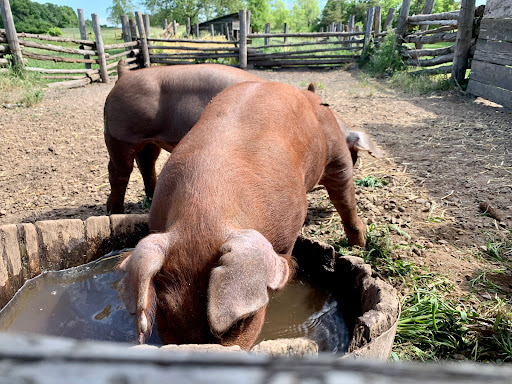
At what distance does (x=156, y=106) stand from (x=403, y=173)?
2.86 meters

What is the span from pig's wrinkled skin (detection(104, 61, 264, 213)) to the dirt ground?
927mm

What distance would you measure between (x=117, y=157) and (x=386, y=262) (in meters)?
2.68

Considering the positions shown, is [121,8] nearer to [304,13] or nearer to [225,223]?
[304,13]

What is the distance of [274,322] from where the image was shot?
2859 mm

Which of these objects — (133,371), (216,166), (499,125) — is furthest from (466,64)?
(133,371)

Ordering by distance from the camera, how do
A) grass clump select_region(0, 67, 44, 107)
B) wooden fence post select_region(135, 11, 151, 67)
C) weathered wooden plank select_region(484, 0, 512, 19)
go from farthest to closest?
wooden fence post select_region(135, 11, 151, 67), grass clump select_region(0, 67, 44, 107), weathered wooden plank select_region(484, 0, 512, 19)

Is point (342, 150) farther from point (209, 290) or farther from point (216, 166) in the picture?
point (209, 290)

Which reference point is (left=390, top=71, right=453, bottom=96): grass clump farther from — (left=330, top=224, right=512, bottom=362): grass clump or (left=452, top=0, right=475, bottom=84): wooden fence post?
(left=330, top=224, right=512, bottom=362): grass clump

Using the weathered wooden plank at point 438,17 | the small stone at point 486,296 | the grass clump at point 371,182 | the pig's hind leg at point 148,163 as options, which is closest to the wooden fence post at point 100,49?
the weathered wooden plank at point 438,17

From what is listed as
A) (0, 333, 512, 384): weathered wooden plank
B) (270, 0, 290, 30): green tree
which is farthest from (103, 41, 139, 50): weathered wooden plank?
(270, 0, 290, 30): green tree

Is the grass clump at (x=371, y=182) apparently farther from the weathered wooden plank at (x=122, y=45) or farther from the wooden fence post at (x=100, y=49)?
the weathered wooden plank at (x=122, y=45)

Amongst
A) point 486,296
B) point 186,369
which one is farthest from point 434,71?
point 186,369

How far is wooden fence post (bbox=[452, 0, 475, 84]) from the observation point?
9.22 meters

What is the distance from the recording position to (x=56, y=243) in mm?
3168
